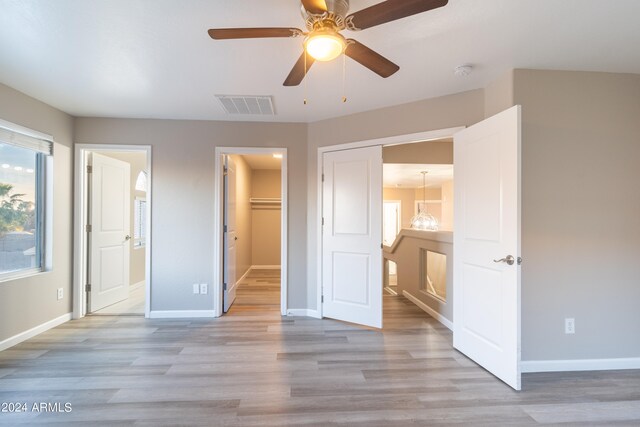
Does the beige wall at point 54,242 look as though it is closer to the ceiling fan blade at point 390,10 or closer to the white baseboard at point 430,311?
the ceiling fan blade at point 390,10

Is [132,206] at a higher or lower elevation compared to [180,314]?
higher

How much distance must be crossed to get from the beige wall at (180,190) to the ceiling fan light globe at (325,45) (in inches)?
94.5

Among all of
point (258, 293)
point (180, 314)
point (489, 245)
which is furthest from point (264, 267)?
point (489, 245)

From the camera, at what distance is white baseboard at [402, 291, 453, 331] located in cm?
342

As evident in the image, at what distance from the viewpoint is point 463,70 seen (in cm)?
244

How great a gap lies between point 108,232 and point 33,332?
1405mm

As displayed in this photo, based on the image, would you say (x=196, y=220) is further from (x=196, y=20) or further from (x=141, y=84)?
(x=196, y=20)

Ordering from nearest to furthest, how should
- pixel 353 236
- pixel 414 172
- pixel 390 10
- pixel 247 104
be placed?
pixel 390 10
pixel 247 104
pixel 353 236
pixel 414 172

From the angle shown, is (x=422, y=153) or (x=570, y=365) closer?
(x=570, y=365)

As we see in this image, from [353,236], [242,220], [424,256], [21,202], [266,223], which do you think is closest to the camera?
[21,202]

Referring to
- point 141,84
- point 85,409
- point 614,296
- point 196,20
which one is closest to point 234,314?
point 85,409

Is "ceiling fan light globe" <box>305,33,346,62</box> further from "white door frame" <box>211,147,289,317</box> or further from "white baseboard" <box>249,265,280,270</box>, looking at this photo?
"white baseboard" <box>249,265,280,270</box>

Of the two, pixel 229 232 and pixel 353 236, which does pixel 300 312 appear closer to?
pixel 353 236

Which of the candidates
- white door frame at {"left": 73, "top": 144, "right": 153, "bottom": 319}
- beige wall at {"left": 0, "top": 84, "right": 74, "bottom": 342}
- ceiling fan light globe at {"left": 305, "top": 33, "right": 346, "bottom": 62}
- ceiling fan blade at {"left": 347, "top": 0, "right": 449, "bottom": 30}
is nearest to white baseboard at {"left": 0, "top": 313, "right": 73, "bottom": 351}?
beige wall at {"left": 0, "top": 84, "right": 74, "bottom": 342}
